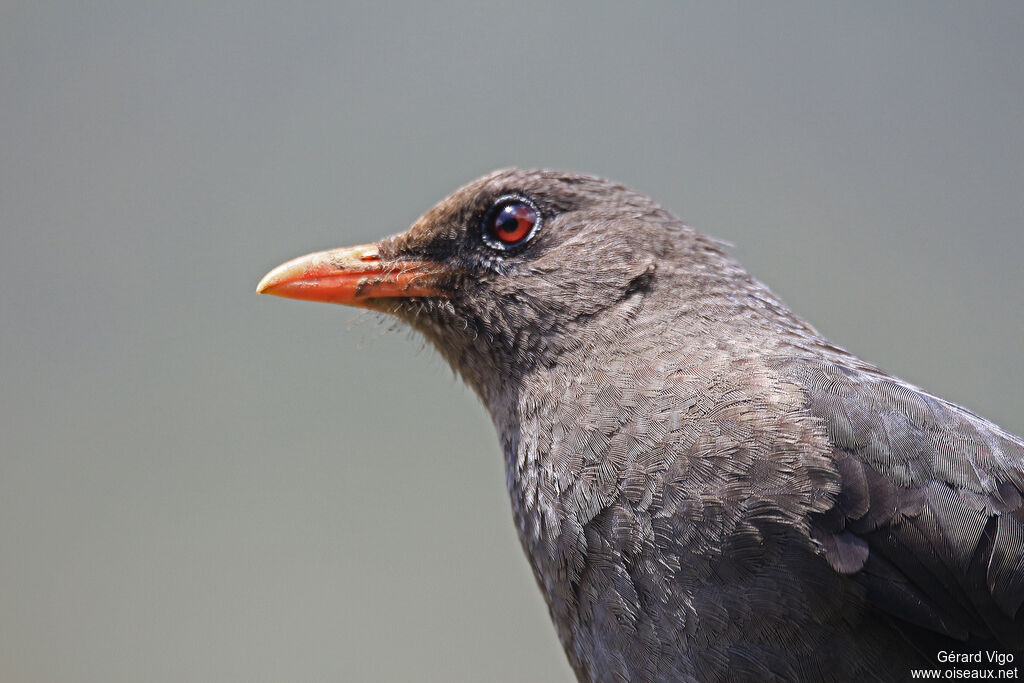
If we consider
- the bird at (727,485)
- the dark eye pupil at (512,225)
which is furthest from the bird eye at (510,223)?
the bird at (727,485)

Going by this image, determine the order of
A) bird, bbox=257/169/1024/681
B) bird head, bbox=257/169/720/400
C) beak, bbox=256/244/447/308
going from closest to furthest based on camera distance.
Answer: bird, bbox=257/169/1024/681 → bird head, bbox=257/169/720/400 → beak, bbox=256/244/447/308

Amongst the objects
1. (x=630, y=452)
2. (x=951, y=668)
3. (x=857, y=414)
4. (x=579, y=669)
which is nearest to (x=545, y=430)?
(x=630, y=452)

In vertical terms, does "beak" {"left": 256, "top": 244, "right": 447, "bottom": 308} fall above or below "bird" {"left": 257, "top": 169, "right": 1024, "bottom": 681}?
above

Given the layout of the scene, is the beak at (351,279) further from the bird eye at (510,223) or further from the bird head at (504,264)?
the bird eye at (510,223)

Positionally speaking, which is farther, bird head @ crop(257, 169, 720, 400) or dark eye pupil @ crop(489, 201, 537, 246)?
dark eye pupil @ crop(489, 201, 537, 246)

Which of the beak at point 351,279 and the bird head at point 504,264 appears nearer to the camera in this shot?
the bird head at point 504,264

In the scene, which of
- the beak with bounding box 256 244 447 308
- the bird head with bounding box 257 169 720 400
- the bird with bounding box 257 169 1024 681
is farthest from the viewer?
the beak with bounding box 256 244 447 308

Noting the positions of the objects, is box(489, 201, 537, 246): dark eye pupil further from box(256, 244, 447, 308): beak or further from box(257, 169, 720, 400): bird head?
box(256, 244, 447, 308): beak

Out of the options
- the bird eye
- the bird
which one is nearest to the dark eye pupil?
the bird eye
